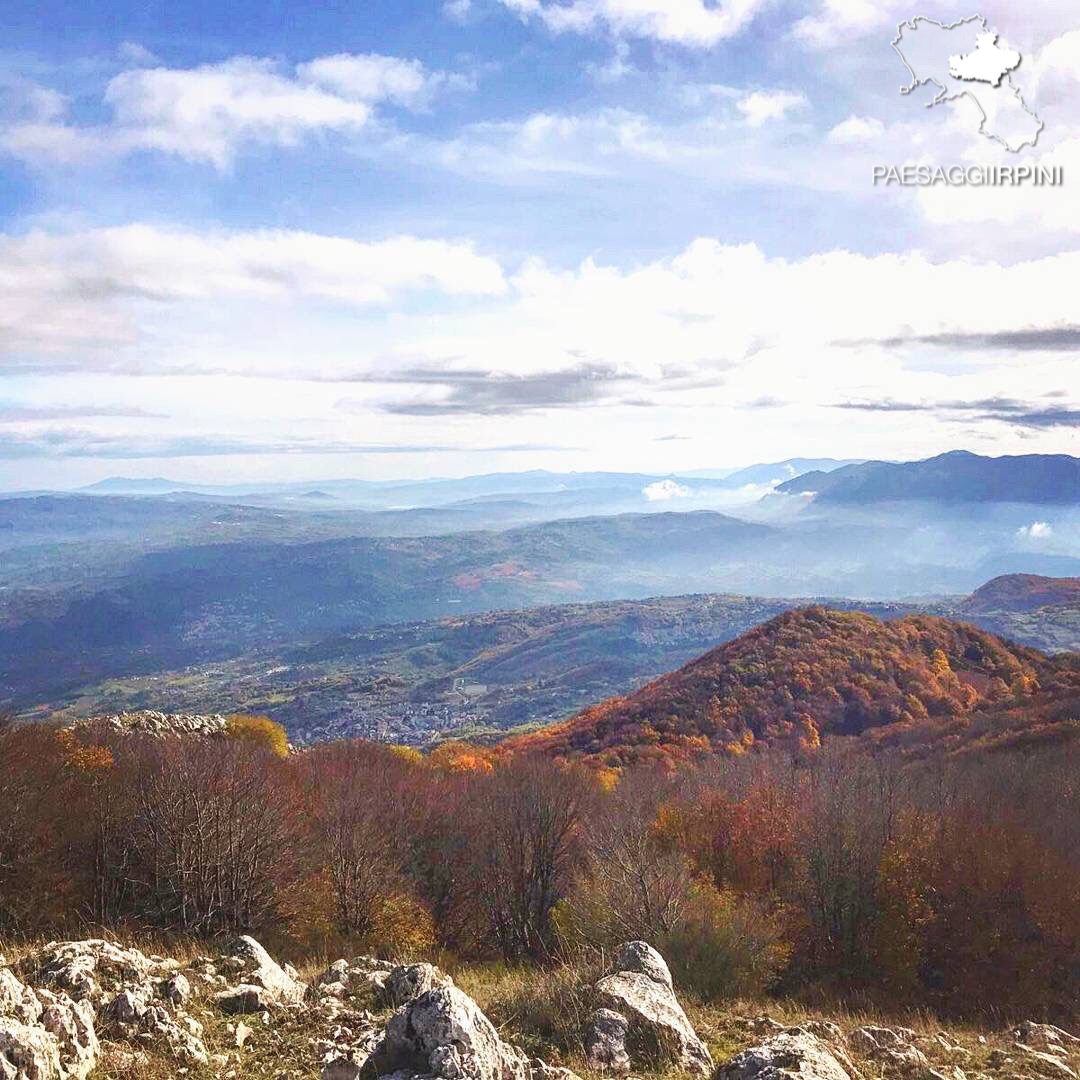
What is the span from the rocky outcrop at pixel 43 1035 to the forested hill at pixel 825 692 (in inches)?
3262

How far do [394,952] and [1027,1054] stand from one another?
2103 centimetres

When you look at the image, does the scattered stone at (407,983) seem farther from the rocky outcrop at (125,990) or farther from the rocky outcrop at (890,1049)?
the rocky outcrop at (890,1049)

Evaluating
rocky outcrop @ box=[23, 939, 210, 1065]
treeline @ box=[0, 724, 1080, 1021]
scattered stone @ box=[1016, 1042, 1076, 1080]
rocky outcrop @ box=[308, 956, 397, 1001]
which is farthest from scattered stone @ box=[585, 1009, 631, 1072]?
scattered stone @ box=[1016, 1042, 1076, 1080]

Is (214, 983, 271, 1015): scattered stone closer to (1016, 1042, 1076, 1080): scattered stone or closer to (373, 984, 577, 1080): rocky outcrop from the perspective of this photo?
(373, 984, 577, 1080): rocky outcrop

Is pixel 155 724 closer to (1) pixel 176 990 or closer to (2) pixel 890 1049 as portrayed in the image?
(1) pixel 176 990

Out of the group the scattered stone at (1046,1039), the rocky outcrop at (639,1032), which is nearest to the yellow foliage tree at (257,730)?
the rocky outcrop at (639,1032)

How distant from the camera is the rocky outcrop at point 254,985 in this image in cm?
1502

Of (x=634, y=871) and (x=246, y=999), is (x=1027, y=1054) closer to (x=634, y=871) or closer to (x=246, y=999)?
(x=634, y=871)

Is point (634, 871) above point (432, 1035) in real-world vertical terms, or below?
below

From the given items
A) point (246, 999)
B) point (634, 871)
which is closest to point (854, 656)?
point (634, 871)

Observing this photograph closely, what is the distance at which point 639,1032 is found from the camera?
46.5 ft

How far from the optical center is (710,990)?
2275 cm

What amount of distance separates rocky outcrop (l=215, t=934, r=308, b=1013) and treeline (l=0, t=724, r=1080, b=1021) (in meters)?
8.51

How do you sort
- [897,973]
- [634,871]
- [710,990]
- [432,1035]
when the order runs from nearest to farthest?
[432,1035]
[710,990]
[634,871]
[897,973]
